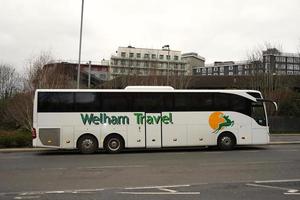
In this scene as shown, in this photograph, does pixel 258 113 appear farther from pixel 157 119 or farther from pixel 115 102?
pixel 115 102

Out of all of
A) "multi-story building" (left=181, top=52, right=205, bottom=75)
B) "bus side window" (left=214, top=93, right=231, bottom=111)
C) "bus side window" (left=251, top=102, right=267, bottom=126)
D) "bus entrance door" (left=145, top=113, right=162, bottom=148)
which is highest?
"multi-story building" (left=181, top=52, right=205, bottom=75)

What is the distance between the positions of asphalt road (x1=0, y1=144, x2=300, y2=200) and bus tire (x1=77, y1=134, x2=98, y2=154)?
474 cm

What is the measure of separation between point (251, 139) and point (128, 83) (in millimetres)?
27257

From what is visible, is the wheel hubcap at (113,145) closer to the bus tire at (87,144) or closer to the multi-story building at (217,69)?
the bus tire at (87,144)

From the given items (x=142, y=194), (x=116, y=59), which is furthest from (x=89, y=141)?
(x=116, y=59)

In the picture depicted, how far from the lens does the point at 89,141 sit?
2361 cm

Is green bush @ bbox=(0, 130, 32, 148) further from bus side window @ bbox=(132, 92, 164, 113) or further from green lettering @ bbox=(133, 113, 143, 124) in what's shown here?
bus side window @ bbox=(132, 92, 164, 113)

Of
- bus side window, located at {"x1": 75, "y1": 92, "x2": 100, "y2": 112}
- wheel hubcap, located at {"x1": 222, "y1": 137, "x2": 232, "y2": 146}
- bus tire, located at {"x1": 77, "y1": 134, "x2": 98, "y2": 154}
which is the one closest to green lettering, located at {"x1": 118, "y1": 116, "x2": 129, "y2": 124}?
bus side window, located at {"x1": 75, "y1": 92, "x2": 100, "y2": 112}

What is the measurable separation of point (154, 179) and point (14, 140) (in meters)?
16.1

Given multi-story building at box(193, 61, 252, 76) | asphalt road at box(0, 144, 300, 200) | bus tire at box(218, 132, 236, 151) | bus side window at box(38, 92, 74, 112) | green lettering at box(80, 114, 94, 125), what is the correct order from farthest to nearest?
multi-story building at box(193, 61, 252, 76), bus tire at box(218, 132, 236, 151), green lettering at box(80, 114, 94, 125), bus side window at box(38, 92, 74, 112), asphalt road at box(0, 144, 300, 200)

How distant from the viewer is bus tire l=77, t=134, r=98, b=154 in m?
23.5

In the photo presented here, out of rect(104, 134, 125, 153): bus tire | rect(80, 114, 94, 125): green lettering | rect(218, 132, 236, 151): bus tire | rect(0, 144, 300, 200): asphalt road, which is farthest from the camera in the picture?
rect(218, 132, 236, 151): bus tire

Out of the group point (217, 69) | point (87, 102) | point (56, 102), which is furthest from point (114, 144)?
point (217, 69)

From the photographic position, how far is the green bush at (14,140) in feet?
88.3
